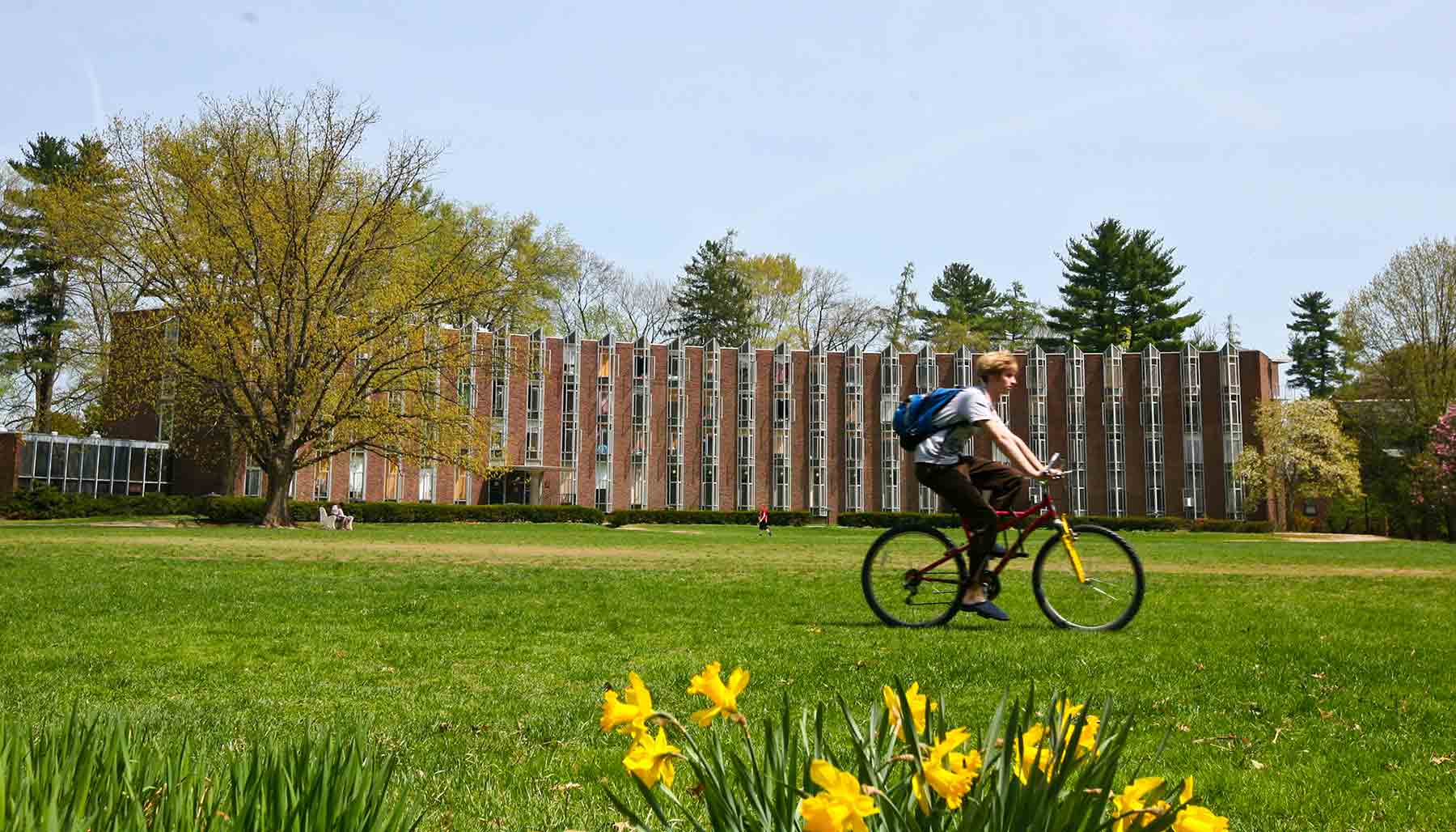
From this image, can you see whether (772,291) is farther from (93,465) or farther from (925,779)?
(925,779)

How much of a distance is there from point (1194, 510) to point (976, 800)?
75523mm

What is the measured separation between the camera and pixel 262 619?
9.18m

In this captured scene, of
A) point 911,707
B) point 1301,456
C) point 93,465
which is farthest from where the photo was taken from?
point 1301,456

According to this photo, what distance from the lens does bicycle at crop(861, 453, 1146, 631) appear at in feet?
28.7

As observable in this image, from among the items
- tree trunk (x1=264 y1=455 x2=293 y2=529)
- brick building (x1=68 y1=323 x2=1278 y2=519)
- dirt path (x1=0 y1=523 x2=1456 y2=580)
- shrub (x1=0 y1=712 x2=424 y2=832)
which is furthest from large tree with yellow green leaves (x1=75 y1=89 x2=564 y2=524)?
shrub (x1=0 y1=712 x2=424 y2=832)

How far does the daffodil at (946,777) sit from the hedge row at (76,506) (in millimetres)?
51670

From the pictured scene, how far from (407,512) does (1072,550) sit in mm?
49729

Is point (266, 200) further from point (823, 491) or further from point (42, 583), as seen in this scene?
point (823, 491)

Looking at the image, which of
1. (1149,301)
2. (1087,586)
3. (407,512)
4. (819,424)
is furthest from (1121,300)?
(1087,586)

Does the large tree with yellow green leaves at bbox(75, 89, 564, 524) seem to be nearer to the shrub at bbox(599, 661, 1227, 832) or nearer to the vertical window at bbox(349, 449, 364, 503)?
the vertical window at bbox(349, 449, 364, 503)

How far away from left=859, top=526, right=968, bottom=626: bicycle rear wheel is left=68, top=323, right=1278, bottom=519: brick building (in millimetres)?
60117

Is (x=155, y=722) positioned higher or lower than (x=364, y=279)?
lower

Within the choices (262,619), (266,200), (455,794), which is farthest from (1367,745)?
(266,200)

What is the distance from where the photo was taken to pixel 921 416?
855 cm
